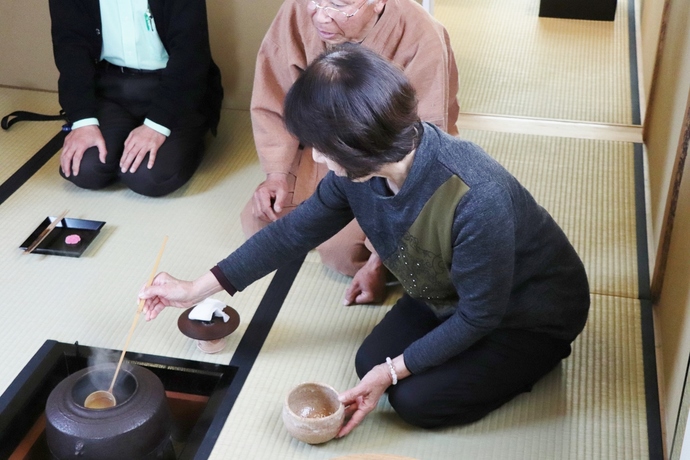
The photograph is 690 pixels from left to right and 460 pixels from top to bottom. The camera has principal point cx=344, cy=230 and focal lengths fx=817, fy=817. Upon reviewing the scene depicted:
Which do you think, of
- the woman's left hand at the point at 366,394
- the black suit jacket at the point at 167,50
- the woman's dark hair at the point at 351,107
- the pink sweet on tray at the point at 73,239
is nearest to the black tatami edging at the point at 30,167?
the black suit jacket at the point at 167,50

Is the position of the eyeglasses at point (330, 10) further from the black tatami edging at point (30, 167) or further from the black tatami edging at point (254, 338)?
the black tatami edging at point (30, 167)

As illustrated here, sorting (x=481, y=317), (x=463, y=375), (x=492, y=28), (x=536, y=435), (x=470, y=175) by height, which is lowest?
(x=492, y=28)

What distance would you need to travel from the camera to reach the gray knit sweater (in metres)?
1.78

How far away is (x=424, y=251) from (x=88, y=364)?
106 cm

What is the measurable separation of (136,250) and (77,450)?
1.01 metres

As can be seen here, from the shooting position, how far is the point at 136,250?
2.77 meters

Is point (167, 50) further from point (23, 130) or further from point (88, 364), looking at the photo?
point (88, 364)

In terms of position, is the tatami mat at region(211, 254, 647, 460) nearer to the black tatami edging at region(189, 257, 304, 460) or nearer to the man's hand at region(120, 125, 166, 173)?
the black tatami edging at region(189, 257, 304, 460)

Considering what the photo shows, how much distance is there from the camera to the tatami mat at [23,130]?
10.9 ft

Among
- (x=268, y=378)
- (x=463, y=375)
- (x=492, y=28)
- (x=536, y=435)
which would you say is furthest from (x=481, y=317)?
(x=492, y=28)

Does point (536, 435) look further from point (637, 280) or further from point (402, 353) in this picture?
point (637, 280)

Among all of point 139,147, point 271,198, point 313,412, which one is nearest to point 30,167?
point 139,147

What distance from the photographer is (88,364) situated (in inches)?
91.7

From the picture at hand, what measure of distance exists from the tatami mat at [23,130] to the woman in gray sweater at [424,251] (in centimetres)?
160
